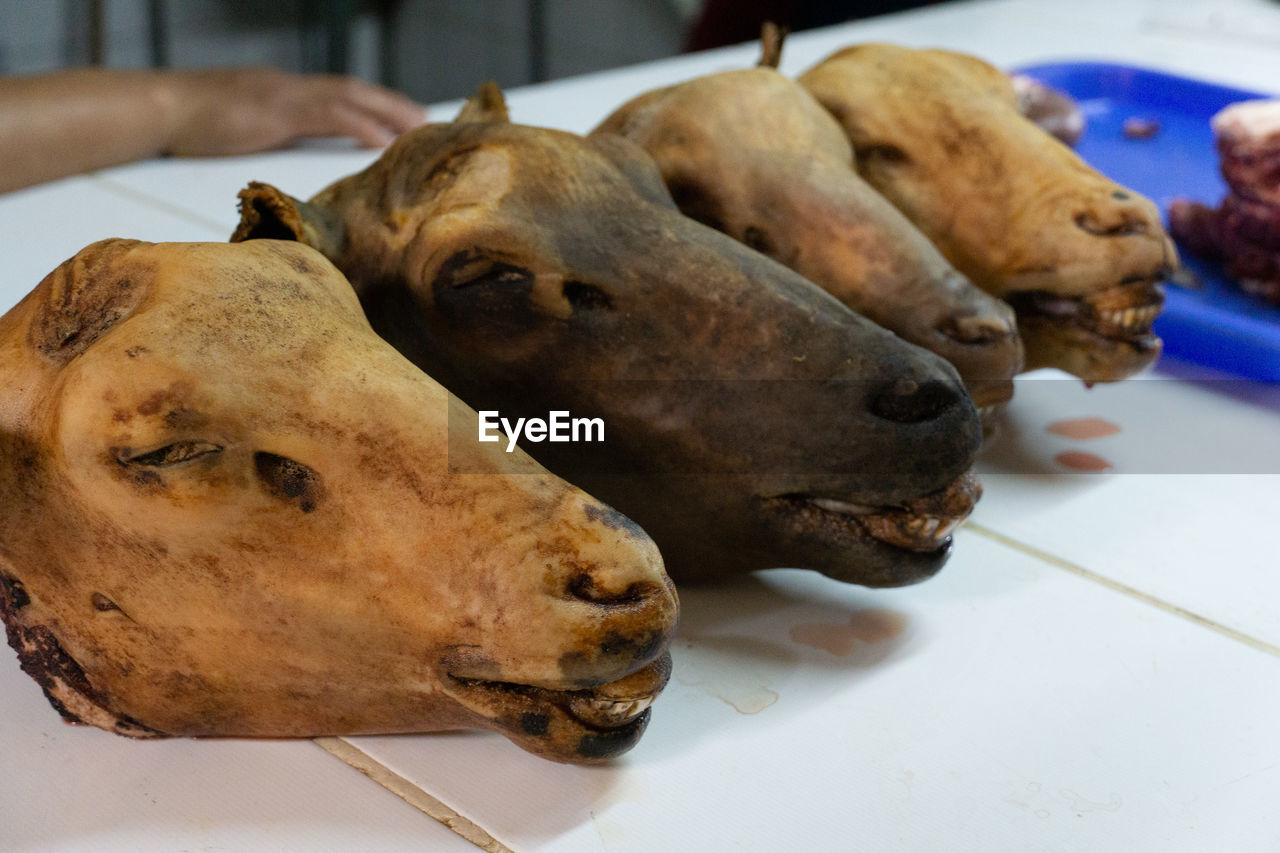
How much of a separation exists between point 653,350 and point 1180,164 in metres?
1.57

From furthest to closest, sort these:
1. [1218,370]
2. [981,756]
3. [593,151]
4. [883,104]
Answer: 1. [1218,370]
2. [883,104]
3. [593,151]
4. [981,756]

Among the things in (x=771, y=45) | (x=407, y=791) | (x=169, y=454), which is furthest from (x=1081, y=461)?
(x=169, y=454)

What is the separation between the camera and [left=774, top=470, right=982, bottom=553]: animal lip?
97 centimetres

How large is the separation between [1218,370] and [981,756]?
0.84m

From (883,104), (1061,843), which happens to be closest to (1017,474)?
(883,104)

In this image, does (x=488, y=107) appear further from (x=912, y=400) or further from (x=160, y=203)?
(x=160, y=203)

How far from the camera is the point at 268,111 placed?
6.64 ft

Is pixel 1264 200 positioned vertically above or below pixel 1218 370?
above

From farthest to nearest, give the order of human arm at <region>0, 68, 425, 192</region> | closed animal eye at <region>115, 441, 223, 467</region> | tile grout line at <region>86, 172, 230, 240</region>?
1. human arm at <region>0, 68, 425, 192</region>
2. tile grout line at <region>86, 172, 230, 240</region>
3. closed animal eye at <region>115, 441, 223, 467</region>

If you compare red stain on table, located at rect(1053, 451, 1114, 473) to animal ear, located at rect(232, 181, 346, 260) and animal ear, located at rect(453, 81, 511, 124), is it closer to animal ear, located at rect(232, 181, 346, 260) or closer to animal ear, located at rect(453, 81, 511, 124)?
animal ear, located at rect(453, 81, 511, 124)

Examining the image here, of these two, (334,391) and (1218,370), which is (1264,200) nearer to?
(1218,370)

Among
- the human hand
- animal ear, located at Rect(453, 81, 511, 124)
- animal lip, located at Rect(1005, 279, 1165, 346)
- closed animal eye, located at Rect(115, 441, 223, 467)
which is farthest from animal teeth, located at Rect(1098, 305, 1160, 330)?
the human hand

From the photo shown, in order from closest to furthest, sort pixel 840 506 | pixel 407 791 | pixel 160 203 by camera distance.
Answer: pixel 407 791
pixel 840 506
pixel 160 203

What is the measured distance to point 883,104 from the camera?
130cm
